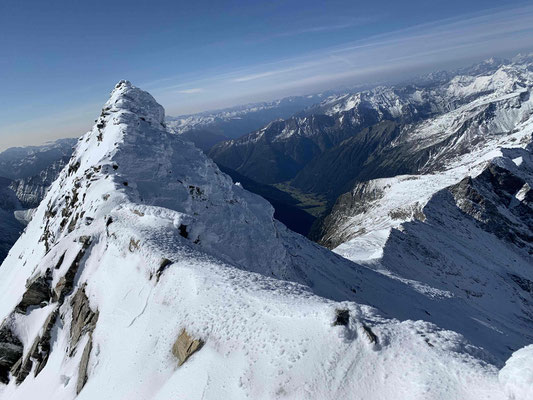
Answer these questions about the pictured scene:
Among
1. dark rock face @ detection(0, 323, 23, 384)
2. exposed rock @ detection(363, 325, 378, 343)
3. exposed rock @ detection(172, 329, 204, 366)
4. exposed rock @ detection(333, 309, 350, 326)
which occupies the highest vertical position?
exposed rock @ detection(333, 309, 350, 326)

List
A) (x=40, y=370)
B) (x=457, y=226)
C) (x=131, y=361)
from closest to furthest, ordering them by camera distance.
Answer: (x=131, y=361) → (x=40, y=370) → (x=457, y=226)

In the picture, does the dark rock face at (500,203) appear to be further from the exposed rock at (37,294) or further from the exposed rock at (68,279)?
the exposed rock at (37,294)

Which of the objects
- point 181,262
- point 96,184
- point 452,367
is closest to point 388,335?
point 452,367

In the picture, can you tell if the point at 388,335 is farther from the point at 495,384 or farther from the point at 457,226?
the point at 457,226

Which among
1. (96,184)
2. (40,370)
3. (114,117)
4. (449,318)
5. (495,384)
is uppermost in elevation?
(114,117)

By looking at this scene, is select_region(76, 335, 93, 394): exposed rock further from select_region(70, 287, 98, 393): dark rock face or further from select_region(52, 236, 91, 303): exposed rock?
select_region(52, 236, 91, 303): exposed rock

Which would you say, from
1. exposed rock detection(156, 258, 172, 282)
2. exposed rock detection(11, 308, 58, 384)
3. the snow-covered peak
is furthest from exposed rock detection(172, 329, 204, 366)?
the snow-covered peak

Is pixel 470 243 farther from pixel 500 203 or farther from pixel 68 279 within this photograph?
pixel 68 279
